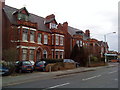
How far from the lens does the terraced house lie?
2411 cm

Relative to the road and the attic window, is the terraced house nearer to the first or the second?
the attic window

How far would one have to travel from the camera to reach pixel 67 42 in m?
39.9

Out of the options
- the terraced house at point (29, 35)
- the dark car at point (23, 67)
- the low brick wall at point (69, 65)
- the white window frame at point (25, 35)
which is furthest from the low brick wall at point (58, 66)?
the white window frame at point (25, 35)

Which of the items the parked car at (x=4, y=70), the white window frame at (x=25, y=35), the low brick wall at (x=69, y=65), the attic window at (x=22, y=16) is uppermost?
the attic window at (x=22, y=16)

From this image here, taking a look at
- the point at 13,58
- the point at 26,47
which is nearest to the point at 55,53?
the point at 26,47

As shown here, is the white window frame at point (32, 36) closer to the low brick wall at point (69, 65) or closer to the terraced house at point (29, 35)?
the terraced house at point (29, 35)

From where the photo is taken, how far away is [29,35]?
85.5ft

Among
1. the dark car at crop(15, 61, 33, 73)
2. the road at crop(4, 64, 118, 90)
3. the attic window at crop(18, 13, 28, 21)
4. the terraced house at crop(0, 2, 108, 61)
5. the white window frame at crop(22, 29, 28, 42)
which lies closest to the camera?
the road at crop(4, 64, 118, 90)

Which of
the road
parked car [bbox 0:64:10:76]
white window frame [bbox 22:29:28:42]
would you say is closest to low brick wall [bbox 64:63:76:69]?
white window frame [bbox 22:29:28:42]

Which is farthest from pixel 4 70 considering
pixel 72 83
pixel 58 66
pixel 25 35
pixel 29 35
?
pixel 29 35

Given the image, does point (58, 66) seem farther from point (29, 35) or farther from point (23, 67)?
point (29, 35)

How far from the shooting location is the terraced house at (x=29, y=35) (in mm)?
24109

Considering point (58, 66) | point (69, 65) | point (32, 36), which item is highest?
point (32, 36)

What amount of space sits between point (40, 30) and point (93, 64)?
13.7 metres
